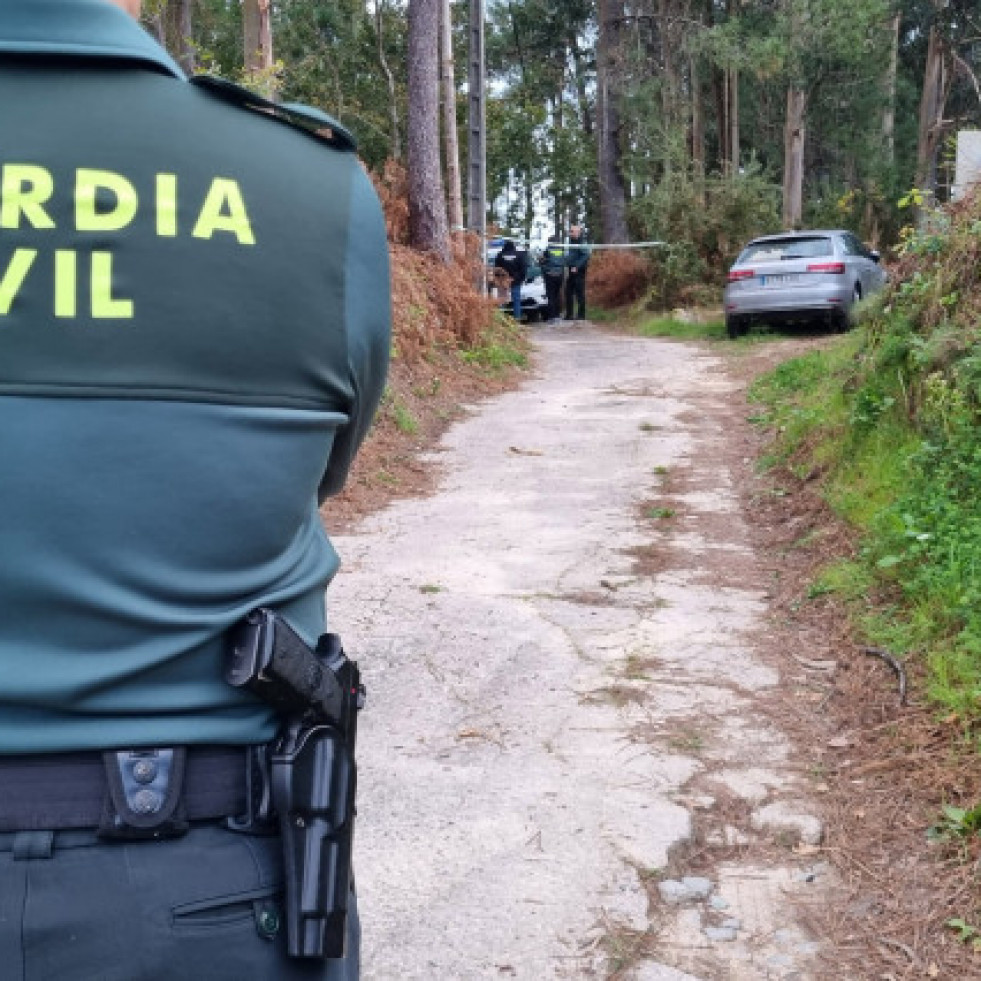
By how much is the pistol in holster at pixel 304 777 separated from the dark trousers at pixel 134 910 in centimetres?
5

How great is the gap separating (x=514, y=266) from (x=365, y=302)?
67.6ft

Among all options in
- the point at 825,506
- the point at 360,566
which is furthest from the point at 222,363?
the point at 825,506

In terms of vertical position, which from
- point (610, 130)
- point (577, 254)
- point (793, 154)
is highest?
point (610, 130)

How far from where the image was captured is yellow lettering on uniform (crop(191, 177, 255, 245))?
151 cm

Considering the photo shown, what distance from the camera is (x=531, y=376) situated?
592 inches

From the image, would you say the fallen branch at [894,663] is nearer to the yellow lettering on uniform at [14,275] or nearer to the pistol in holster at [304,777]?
the pistol in holster at [304,777]

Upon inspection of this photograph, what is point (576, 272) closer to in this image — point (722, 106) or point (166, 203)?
point (722, 106)

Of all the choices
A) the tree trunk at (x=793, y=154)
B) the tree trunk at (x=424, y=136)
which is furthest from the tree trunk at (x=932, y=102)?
the tree trunk at (x=424, y=136)

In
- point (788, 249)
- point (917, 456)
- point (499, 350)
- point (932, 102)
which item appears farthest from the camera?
point (932, 102)

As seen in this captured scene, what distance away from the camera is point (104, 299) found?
57.6 inches

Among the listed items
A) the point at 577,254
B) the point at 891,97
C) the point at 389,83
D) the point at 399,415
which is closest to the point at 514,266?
the point at 577,254

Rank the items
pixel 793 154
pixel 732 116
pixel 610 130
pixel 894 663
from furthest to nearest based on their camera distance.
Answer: pixel 732 116, pixel 610 130, pixel 793 154, pixel 894 663

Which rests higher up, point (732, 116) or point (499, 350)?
point (732, 116)

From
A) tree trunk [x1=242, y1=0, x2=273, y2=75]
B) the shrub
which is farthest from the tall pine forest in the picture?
the shrub
